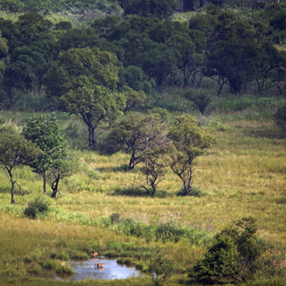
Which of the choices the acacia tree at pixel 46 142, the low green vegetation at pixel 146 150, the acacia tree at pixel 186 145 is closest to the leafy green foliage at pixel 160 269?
the low green vegetation at pixel 146 150

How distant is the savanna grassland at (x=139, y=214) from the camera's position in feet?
58.2

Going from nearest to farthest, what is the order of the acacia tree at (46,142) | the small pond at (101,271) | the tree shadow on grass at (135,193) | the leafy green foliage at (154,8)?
1. the small pond at (101,271)
2. the acacia tree at (46,142)
3. the tree shadow on grass at (135,193)
4. the leafy green foliage at (154,8)

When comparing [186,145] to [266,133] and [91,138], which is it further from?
[266,133]

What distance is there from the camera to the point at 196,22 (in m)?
77.6

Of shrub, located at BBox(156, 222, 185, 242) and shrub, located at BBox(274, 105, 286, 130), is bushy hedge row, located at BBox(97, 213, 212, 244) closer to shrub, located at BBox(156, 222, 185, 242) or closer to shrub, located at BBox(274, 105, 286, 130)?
shrub, located at BBox(156, 222, 185, 242)

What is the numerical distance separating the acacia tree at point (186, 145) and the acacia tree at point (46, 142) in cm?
934

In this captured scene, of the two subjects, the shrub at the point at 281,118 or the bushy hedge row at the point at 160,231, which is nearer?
the bushy hedge row at the point at 160,231

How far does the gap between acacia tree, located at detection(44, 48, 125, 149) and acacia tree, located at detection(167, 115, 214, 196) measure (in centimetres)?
1571

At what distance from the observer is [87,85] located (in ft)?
166

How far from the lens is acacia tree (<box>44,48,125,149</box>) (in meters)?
48.2

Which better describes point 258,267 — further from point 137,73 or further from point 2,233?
point 137,73

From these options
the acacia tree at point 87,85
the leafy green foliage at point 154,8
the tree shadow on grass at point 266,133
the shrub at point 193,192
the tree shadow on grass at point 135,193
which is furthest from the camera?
the leafy green foliage at point 154,8

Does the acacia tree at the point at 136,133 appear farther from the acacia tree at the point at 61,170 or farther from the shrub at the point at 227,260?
the shrub at the point at 227,260

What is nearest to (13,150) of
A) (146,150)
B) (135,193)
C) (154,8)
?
(135,193)
